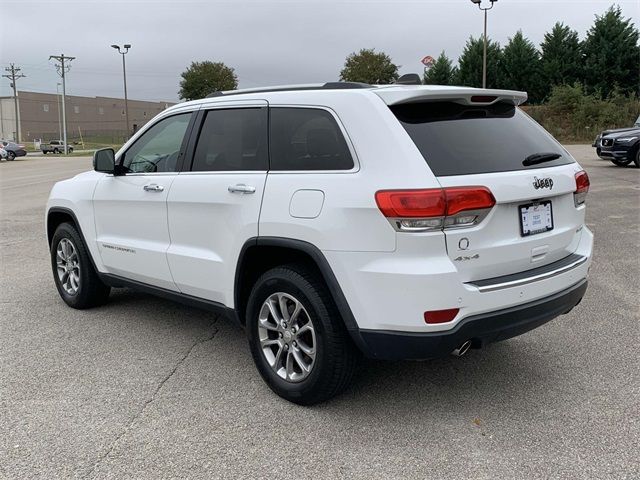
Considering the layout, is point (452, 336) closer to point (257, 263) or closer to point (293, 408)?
point (293, 408)

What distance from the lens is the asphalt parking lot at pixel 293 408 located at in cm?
293

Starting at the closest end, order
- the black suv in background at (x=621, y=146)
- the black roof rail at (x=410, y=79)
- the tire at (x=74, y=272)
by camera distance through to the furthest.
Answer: the black roof rail at (x=410, y=79)
the tire at (x=74, y=272)
the black suv in background at (x=621, y=146)

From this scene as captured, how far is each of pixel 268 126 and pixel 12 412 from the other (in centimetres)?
230

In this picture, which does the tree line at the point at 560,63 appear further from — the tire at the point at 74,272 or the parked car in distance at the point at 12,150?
the tire at the point at 74,272

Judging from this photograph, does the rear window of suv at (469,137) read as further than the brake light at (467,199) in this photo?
Yes

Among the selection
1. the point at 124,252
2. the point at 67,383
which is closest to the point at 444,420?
the point at 67,383

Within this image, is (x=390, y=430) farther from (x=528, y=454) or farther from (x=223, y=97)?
(x=223, y=97)

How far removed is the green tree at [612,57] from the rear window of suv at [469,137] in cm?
4482

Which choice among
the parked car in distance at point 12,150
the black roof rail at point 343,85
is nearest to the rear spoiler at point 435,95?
the black roof rail at point 343,85

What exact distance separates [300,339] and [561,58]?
49273mm

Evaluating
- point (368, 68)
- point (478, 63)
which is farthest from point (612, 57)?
point (368, 68)

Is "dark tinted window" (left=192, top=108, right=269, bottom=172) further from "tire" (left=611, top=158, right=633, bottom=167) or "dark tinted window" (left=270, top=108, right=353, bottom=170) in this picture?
"tire" (left=611, top=158, right=633, bottom=167)

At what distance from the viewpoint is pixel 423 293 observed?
2.90 meters

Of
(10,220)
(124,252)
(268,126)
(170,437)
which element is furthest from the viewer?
(10,220)
